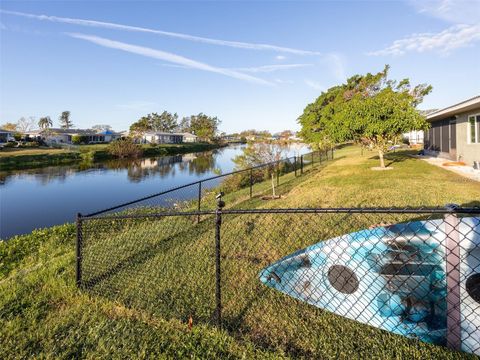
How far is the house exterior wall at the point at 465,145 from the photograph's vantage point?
14264 millimetres

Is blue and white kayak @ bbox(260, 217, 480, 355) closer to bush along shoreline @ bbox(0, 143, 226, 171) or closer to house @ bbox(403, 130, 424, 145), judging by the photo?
bush along shoreline @ bbox(0, 143, 226, 171)

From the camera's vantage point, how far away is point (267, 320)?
335cm

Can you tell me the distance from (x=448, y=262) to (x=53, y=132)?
8505 cm

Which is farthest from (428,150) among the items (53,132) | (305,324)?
(53,132)

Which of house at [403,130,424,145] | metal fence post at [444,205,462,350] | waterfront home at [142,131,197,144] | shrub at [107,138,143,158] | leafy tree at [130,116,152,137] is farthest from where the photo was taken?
waterfront home at [142,131,197,144]

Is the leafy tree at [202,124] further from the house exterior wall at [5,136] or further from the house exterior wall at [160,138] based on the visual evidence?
the house exterior wall at [5,136]

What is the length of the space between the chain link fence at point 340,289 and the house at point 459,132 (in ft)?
40.5

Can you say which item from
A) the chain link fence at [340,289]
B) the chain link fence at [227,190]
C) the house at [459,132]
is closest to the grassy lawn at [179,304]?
the chain link fence at [340,289]

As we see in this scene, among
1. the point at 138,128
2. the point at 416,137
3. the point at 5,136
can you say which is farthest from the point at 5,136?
the point at 416,137

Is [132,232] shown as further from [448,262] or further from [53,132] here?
[53,132]

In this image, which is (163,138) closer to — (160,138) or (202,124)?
(160,138)

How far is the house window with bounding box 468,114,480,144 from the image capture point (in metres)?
14.1

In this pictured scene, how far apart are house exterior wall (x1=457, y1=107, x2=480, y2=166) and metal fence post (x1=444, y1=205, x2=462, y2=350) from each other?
14952 mm

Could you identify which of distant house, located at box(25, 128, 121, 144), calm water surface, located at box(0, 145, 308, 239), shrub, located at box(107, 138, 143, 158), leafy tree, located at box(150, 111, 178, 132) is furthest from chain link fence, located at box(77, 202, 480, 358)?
leafy tree, located at box(150, 111, 178, 132)
